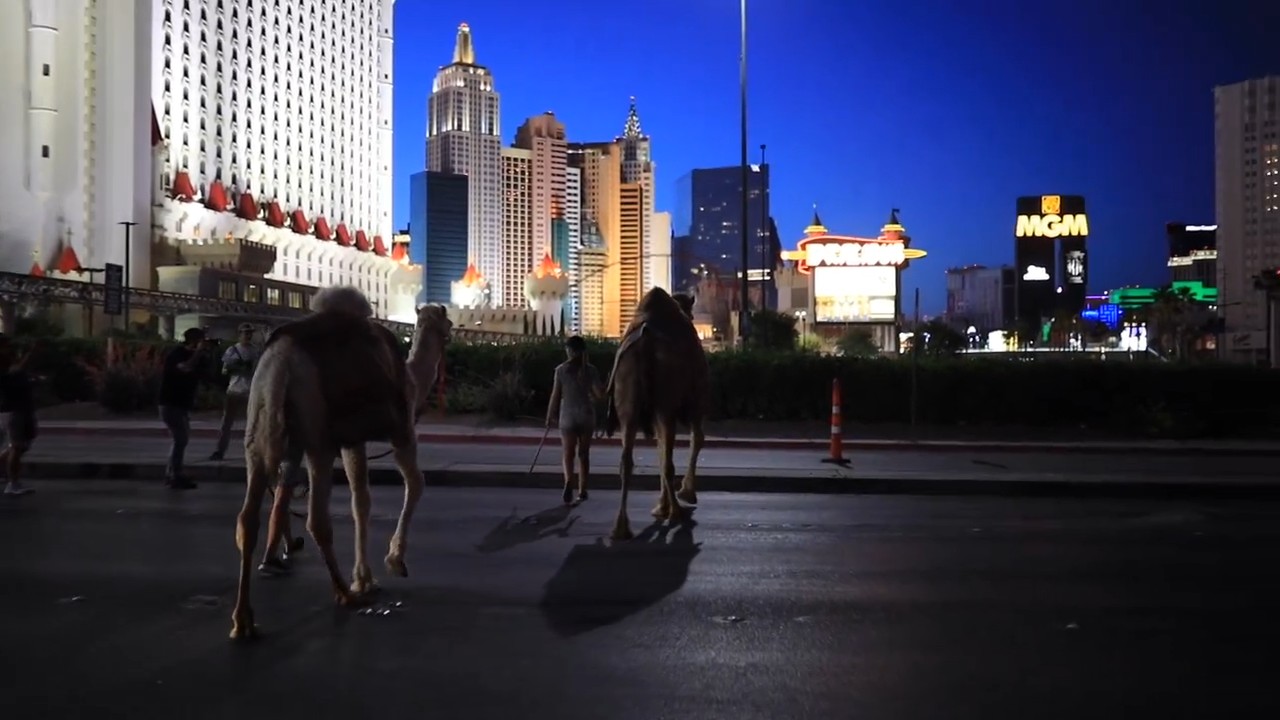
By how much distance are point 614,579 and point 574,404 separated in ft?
13.3

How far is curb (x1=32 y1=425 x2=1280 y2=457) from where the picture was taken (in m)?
19.4

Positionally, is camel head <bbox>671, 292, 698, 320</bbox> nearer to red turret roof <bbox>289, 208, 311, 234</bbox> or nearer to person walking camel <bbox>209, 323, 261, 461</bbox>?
person walking camel <bbox>209, 323, 261, 461</bbox>

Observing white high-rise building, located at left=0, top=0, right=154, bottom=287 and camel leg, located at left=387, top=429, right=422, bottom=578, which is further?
white high-rise building, located at left=0, top=0, right=154, bottom=287

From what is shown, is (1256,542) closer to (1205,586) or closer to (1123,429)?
(1205,586)

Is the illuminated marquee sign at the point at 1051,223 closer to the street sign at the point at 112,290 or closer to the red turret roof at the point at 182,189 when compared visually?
the red turret roof at the point at 182,189

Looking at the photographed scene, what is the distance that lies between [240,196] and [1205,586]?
99.7 meters

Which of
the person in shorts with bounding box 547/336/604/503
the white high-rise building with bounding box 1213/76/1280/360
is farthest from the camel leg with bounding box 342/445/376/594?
the white high-rise building with bounding box 1213/76/1280/360

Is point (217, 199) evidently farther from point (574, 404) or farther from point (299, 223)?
point (574, 404)

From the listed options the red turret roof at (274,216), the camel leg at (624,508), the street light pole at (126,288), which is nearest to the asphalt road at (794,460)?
the camel leg at (624,508)

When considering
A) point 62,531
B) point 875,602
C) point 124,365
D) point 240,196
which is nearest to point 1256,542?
point 875,602

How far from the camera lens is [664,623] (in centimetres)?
659

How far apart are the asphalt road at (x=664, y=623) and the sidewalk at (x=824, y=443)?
9056 mm

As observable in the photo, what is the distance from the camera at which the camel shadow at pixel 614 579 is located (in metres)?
6.77

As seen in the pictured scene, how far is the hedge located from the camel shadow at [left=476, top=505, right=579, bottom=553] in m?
12.0
